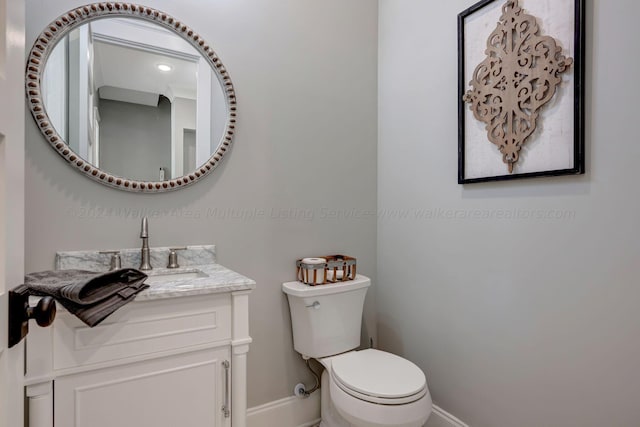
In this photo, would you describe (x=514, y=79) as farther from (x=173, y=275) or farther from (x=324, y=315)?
(x=173, y=275)

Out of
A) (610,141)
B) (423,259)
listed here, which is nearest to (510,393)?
(423,259)

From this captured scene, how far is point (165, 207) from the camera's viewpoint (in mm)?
1494

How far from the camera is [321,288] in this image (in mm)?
1655

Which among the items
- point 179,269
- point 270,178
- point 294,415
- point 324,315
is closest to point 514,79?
point 270,178

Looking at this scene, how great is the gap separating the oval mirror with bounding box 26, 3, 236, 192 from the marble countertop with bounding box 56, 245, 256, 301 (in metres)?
0.29

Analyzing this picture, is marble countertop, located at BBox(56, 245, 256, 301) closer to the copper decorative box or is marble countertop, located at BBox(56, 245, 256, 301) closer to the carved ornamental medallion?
the copper decorative box

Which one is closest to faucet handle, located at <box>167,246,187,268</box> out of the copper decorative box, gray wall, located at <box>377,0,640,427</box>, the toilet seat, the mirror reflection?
the mirror reflection

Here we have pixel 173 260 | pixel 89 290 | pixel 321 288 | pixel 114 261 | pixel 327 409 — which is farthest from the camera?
pixel 327 409

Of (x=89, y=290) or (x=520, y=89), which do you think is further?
(x=520, y=89)

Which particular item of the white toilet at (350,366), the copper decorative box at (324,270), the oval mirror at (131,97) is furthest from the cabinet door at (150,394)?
the oval mirror at (131,97)

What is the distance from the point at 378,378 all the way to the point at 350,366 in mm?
155

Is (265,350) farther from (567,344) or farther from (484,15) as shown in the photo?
(484,15)

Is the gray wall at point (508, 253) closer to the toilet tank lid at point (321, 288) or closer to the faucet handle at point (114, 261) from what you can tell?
the toilet tank lid at point (321, 288)

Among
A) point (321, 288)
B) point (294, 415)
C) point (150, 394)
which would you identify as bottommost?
point (294, 415)
